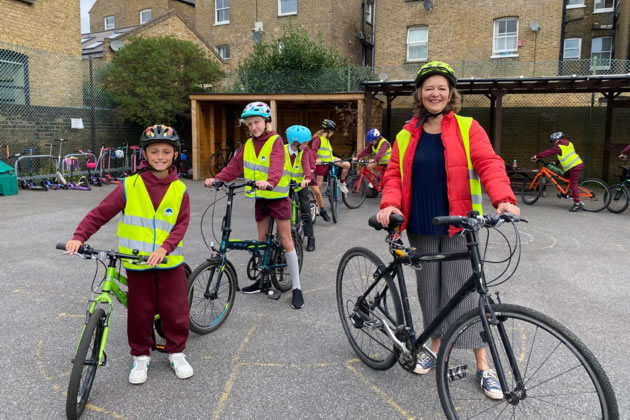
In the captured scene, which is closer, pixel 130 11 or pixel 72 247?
pixel 72 247

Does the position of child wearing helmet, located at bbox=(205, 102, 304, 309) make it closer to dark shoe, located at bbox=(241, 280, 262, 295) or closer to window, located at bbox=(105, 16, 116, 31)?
dark shoe, located at bbox=(241, 280, 262, 295)

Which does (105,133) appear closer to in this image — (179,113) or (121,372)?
(179,113)

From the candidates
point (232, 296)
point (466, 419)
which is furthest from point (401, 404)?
point (232, 296)

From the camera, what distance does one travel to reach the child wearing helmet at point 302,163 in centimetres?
655

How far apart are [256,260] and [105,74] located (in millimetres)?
14221

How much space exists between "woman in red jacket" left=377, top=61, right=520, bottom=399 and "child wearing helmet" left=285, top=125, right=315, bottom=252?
11.4 ft

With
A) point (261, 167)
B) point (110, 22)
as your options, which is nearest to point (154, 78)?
point (261, 167)

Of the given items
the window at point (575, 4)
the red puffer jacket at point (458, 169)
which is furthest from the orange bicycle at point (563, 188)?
the window at point (575, 4)

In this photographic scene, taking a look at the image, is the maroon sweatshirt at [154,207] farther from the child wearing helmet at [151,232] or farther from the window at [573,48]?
the window at [573,48]

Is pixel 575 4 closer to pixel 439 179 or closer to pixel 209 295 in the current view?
pixel 439 179

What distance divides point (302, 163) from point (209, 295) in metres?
3.37

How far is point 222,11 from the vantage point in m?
25.3

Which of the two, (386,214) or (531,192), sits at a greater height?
(386,214)

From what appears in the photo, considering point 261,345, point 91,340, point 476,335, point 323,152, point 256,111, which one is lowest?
point 261,345
